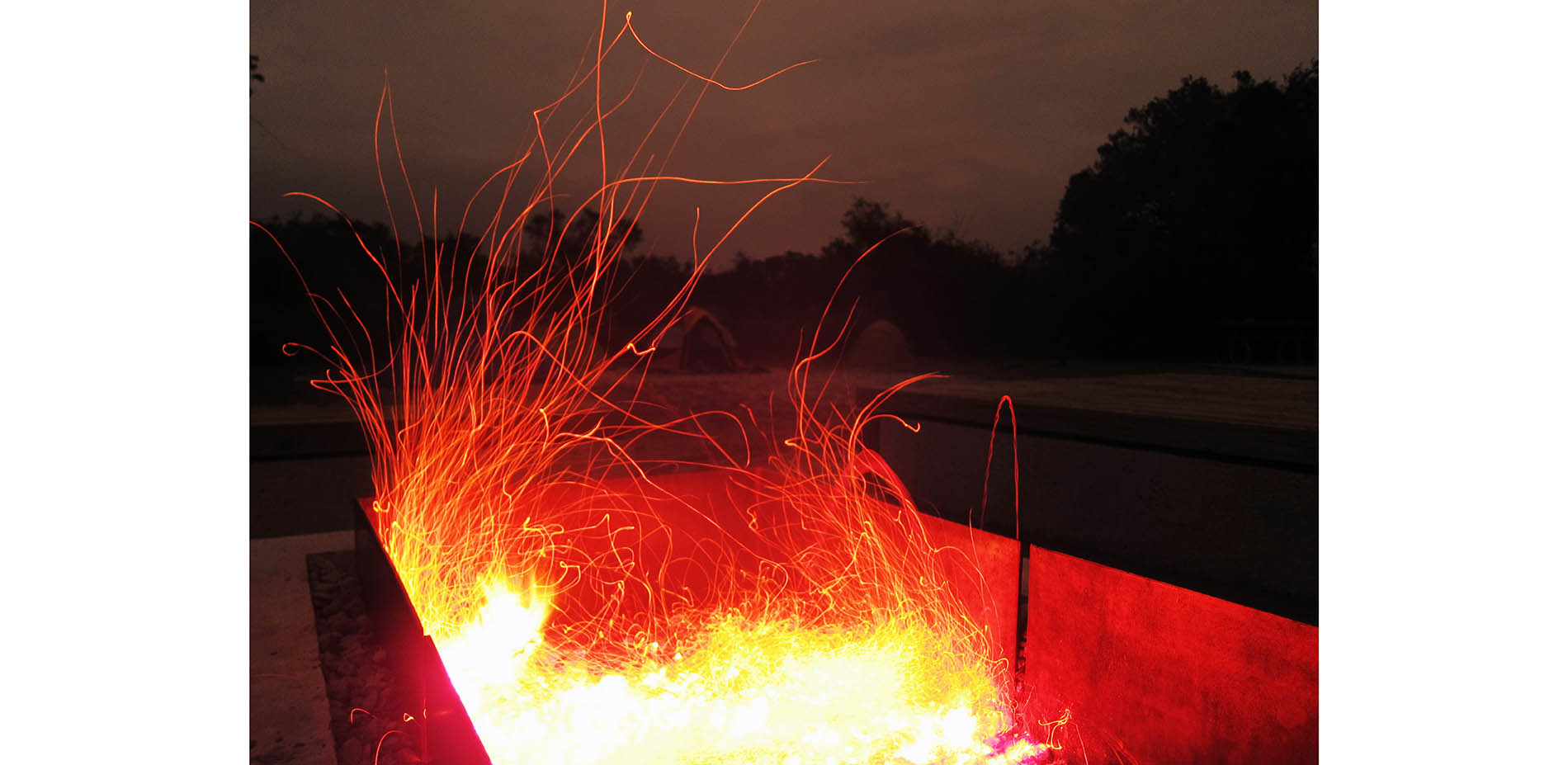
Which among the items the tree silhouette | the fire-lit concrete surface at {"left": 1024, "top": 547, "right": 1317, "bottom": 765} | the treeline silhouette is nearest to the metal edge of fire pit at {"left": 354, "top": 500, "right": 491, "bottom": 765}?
the fire-lit concrete surface at {"left": 1024, "top": 547, "right": 1317, "bottom": 765}

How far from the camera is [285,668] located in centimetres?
277

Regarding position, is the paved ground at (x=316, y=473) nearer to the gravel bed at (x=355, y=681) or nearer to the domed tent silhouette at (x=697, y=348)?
the gravel bed at (x=355, y=681)

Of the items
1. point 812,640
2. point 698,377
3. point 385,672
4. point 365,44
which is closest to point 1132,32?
point 698,377

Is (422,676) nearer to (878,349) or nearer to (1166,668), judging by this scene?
(1166,668)

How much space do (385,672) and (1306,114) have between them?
13.9m

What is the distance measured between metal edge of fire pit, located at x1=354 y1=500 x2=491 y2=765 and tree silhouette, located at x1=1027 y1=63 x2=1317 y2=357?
→ 462 inches

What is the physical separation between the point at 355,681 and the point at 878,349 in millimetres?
9582

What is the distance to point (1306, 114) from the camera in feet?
41.4

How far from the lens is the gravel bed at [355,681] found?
2344 mm

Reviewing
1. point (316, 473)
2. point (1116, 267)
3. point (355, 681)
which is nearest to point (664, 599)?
point (355, 681)

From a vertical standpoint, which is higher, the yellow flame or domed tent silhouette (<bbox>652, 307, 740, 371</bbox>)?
domed tent silhouette (<bbox>652, 307, 740, 371</bbox>)

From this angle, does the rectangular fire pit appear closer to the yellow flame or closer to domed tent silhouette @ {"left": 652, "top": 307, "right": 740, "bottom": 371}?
the yellow flame

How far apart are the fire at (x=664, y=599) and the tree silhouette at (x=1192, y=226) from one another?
10329 millimetres

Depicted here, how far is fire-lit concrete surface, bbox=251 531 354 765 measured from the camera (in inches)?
89.4
